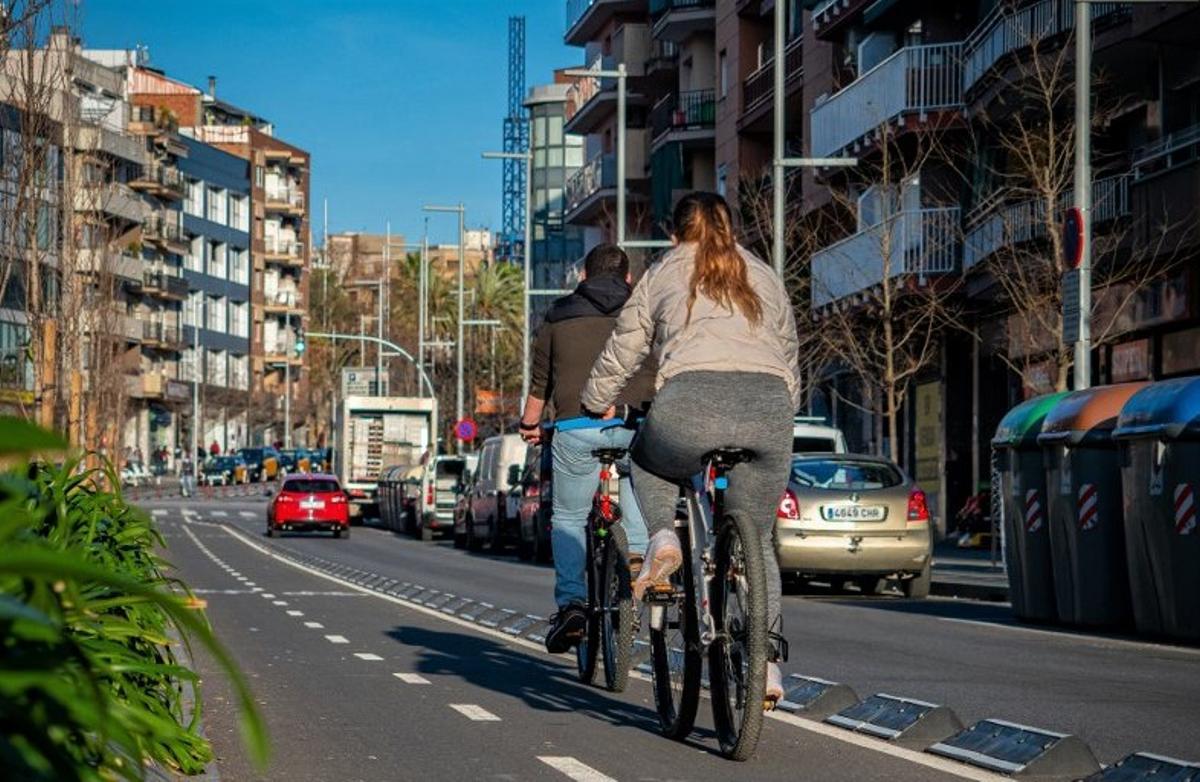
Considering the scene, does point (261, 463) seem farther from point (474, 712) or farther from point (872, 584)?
point (474, 712)

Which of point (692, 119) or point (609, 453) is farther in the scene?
point (692, 119)

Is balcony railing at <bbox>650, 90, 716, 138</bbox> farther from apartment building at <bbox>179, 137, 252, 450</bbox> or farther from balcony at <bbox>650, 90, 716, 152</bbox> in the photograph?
apartment building at <bbox>179, 137, 252, 450</bbox>

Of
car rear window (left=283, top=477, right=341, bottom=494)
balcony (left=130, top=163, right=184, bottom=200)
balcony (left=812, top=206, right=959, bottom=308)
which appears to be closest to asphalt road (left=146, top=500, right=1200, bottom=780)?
balcony (left=812, top=206, right=959, bottom=308)

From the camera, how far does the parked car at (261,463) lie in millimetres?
123375

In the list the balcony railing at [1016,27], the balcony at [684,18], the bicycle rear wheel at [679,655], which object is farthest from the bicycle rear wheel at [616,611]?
the balcony at [684,18]

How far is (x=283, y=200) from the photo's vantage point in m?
160

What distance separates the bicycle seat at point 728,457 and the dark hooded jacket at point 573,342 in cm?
261

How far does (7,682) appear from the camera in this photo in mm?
2641

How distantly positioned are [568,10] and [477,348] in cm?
1984

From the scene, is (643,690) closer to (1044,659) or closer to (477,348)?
(1044,659)

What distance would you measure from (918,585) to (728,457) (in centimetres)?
1638

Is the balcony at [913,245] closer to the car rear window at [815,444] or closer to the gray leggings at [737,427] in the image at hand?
the car rear window at [815,444]

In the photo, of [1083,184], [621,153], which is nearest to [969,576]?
[1083,184]

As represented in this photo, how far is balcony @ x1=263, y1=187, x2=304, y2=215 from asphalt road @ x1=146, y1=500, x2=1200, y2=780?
137m
